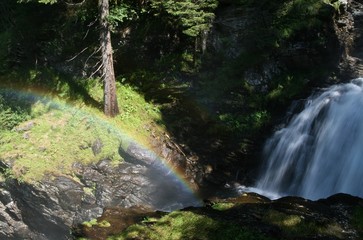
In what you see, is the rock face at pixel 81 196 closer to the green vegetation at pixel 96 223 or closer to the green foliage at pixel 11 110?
the green vegetation at pixel 96 223

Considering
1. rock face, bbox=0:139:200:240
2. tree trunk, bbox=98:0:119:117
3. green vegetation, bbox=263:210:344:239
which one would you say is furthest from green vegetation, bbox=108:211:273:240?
tree trunk, bbox=98:0:119:117

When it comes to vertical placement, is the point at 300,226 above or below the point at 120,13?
below

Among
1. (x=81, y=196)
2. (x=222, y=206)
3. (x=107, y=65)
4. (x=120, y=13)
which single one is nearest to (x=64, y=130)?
(x=107, y=65)

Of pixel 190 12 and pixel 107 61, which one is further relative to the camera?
pixel 190 12

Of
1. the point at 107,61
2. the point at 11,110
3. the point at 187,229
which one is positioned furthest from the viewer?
the point at 11,110

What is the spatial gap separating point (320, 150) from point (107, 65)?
828 centimetres

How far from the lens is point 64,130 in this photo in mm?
15125

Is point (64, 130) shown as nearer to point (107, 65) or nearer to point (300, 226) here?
point (107, 65)

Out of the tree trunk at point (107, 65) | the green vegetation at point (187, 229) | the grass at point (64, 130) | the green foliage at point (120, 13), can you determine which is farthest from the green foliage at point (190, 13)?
the green vegetation at point (187, 229)

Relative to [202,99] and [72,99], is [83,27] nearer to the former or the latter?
[72,99]

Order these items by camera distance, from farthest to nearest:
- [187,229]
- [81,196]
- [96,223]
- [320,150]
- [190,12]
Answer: [190,12] → [320,150] → [81,196] → [96,223] → [187,229]

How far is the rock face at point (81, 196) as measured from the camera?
41.2 feet

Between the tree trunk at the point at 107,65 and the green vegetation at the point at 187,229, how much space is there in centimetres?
620

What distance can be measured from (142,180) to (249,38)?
27.0 feet
